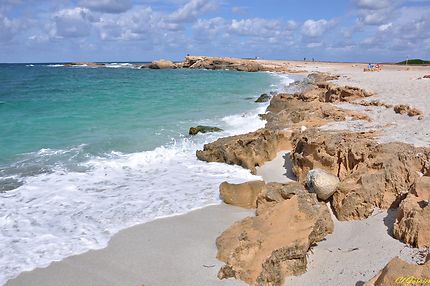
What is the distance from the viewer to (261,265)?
5230 millimetres

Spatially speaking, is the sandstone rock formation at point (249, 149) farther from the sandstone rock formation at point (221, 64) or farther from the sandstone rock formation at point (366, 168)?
the sandstone rock formation at point (221, 64)

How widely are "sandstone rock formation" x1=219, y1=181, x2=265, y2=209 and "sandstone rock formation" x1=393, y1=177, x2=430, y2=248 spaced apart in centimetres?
275

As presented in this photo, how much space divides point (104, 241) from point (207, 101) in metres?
20.7

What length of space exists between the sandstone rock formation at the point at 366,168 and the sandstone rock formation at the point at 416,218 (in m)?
0.49

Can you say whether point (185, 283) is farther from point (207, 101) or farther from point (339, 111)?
point (207, 101)

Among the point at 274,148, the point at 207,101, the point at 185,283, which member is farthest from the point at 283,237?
the point at 207,101

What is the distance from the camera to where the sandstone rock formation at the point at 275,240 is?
516 centimetres

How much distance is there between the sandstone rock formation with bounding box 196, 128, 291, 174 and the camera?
33.6 ft

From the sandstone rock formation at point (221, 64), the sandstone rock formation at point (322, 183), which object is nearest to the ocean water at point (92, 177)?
the sandstone rock formation at point (322, 183)

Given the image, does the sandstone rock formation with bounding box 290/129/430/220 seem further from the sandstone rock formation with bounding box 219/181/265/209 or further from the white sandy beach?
the white sandy beach

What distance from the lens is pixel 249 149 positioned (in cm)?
1030

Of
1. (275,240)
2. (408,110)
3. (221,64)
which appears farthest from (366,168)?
(221,64)

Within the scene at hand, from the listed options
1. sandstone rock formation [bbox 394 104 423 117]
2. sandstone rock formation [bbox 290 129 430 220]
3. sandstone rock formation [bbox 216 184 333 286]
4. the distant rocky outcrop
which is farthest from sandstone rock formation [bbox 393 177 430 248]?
the distant rocky outcrop

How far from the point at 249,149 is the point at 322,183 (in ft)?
11.7
